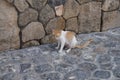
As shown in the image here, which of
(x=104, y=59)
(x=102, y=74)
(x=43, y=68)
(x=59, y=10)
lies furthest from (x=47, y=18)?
(x=102, y=74)

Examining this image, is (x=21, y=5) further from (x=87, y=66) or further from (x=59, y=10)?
(x=87, y=66)

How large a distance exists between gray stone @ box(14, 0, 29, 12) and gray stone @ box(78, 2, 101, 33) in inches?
29.8

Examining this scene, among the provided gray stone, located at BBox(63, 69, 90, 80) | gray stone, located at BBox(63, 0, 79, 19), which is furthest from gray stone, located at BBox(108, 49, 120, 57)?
gray stone, located at BBox(63, 0, 79, 19)

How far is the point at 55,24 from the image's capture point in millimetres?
3502

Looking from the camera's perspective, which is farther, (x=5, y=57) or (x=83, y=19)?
(x=83, y=19)

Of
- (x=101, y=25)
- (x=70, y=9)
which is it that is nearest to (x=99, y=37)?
(x=101, y=25)

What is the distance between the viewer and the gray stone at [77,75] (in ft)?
9.21

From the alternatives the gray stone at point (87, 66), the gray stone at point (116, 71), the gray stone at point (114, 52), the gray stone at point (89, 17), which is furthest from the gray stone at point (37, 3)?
the gray stone at point (116, 71)

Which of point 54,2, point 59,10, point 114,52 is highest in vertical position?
point 54,2

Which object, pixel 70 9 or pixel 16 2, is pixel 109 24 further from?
pixel 16 2

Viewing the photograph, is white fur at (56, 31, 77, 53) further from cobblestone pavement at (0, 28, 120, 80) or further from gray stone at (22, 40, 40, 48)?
gray stone at (22, 40, 40, 48)

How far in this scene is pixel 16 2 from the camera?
124 inches

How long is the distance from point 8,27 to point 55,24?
1.96 ft

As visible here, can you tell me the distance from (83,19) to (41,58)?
2.82 feet
